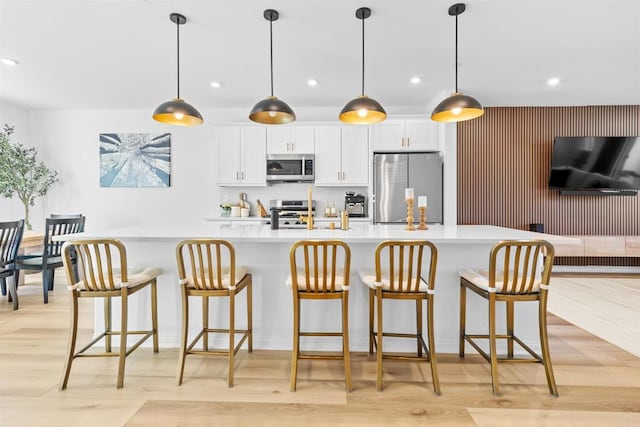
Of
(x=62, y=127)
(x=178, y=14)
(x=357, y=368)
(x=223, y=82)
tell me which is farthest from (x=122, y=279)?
(x=62, y=127)

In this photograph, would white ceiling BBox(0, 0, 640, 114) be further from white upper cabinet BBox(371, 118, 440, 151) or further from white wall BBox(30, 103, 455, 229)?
white wall BBox(30, 103, 455, 229)

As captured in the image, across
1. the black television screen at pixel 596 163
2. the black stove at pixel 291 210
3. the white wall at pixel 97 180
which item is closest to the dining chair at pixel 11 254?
the white wall at pixel 97 180

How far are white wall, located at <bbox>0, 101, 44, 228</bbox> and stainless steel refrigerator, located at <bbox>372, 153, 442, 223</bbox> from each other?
18.0ft

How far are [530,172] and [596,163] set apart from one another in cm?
91

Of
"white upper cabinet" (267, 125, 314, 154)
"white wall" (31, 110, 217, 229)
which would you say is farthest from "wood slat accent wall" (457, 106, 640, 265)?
"white wall" (31, 110, 217, 229)

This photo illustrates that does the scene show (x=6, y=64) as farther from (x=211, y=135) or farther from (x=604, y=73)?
(x=604, y=73)

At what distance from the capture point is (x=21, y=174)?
4527 millimetres

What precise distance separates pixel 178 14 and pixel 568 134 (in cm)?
563

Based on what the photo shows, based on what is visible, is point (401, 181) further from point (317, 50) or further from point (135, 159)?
point (135, 159)

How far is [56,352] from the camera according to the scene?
2.38 m

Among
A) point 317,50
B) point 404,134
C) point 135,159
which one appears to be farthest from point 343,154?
point 135,159

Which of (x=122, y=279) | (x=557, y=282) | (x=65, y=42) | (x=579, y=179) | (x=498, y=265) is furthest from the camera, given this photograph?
(x=579, y=179)

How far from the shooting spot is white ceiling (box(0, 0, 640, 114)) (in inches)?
100

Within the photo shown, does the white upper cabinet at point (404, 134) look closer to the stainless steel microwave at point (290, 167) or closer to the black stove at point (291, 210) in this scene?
the stainless steel microwave at point (290, 167)
